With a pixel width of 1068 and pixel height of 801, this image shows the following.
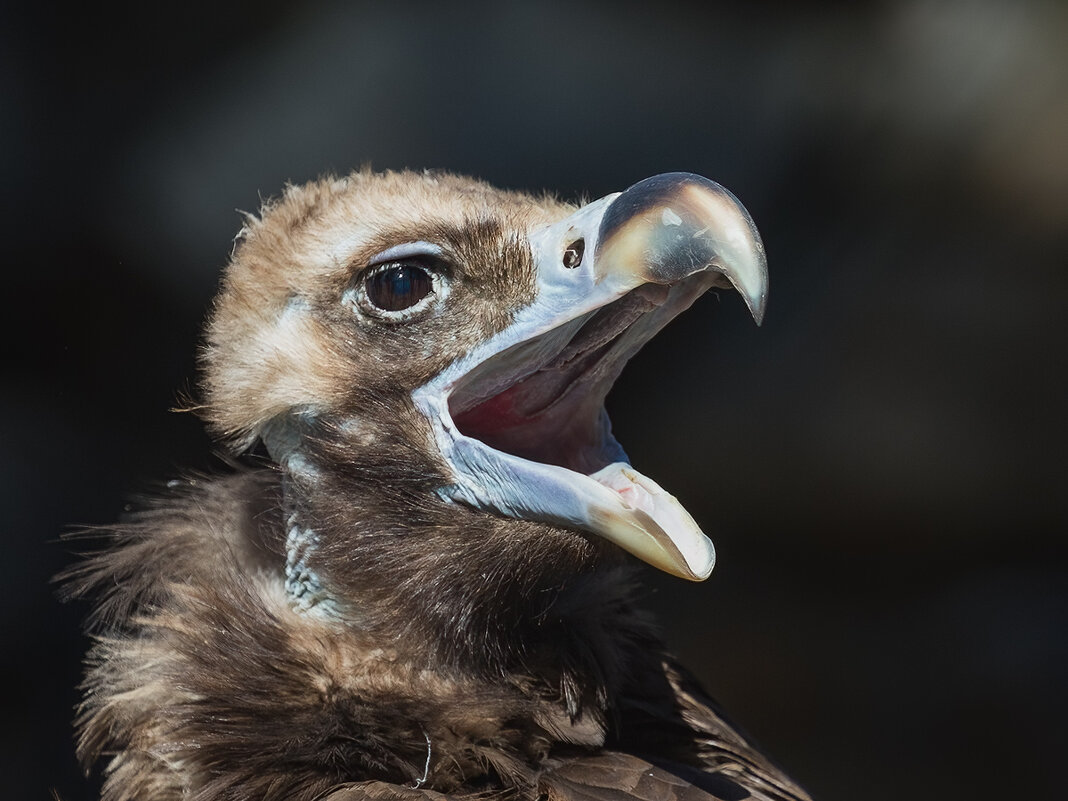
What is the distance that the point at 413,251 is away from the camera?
5.44 ft

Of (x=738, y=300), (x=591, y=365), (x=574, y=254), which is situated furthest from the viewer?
(x=738, y=300)

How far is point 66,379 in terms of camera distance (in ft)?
11.3

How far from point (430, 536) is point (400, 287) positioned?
36 cm

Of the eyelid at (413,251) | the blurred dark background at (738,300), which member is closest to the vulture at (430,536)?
the eyelid at (413,251)

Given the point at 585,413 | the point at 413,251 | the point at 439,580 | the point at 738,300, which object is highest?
the point at 738,300

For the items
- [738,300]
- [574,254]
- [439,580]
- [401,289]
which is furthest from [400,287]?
[738,300]

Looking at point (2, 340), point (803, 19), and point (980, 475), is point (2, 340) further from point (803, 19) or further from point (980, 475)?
point (980, 475)

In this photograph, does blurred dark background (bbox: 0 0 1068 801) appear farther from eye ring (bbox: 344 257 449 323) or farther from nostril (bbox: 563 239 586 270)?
nostril (bbox: 563 239 586 270)

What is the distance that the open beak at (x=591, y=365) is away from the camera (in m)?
1.39

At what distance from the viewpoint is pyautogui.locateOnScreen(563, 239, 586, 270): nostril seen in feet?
5.10

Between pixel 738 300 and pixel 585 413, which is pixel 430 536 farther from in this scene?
pixel 738 300

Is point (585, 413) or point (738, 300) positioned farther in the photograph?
point (738, 300)

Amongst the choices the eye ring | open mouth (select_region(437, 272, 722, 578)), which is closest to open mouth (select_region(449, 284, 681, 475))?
open mouth (select_region(437, 272, 722, 578))

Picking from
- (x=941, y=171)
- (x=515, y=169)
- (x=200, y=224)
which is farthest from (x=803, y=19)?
(x=200, y=224)
